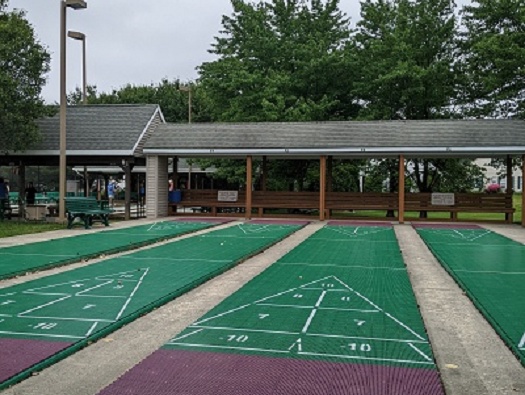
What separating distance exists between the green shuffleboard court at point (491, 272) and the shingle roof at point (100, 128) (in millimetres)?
12759

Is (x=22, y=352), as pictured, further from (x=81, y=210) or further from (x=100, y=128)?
(x=100, y=128)

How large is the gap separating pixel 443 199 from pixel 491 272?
535 inches

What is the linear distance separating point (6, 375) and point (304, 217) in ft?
67.4

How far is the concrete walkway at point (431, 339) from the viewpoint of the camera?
4571 mm

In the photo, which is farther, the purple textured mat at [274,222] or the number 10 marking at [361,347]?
the purple textured mat at [274,222]

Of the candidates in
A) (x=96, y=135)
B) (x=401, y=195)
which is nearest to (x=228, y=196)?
(x=96, y=135)

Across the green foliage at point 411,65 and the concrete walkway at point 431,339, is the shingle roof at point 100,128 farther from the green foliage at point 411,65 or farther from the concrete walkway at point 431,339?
the concrete walkway at point 431,339

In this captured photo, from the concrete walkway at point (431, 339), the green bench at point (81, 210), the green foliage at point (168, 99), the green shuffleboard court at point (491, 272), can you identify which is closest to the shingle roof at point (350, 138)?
the green shuffleboard court at point (491, 272)

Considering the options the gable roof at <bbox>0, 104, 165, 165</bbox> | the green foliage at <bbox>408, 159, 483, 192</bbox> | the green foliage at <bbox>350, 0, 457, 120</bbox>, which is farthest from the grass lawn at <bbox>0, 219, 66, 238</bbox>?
the green foliage at <bbox>408, 159, 483, 192</bbox>

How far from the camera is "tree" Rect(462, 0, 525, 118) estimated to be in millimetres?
22672

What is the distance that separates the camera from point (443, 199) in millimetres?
23547

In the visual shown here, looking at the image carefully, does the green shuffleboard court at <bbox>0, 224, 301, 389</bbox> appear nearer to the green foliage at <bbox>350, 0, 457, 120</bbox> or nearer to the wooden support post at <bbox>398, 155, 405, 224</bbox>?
the wooden support post at <bbox>398, 155, 405, 224</bbox>


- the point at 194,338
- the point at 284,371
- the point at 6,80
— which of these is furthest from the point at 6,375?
the point at 6,80

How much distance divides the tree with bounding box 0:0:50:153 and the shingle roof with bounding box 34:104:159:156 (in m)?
2.04
